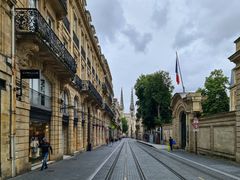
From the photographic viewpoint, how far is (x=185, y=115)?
133 feet

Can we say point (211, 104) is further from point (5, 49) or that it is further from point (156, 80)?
point (5, 49)

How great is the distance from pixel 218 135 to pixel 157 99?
4107 cm

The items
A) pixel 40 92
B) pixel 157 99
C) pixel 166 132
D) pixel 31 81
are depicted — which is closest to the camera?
pixel 31 81

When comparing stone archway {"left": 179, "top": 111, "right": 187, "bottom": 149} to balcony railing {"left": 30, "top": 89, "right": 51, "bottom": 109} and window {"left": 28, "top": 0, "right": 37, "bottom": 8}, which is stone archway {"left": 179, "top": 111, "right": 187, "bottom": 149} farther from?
window {"left": 28, "top": 0, "right": 37, "bottom": 8}

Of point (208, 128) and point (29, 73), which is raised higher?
point (29, 73)

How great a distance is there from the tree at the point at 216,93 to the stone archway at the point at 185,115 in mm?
21380

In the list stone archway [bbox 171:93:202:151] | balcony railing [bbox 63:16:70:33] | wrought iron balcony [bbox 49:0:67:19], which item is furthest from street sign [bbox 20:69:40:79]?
stone archway [bbox 171:93:202:151]

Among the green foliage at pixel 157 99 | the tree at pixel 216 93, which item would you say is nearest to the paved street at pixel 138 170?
the tree at pixel 216 93

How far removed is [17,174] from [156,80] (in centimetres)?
5641

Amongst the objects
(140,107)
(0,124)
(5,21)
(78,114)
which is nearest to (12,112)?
(0,124)

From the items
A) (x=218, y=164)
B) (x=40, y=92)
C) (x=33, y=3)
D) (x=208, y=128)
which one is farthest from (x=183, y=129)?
(x=33, y=3)

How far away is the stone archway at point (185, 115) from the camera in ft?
119

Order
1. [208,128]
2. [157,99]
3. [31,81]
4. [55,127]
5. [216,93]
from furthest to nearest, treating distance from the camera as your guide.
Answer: [157,99], [216,93], [208,128], [55,127], [31,81]

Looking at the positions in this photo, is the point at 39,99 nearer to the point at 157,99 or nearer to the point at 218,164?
the point at 218,164
